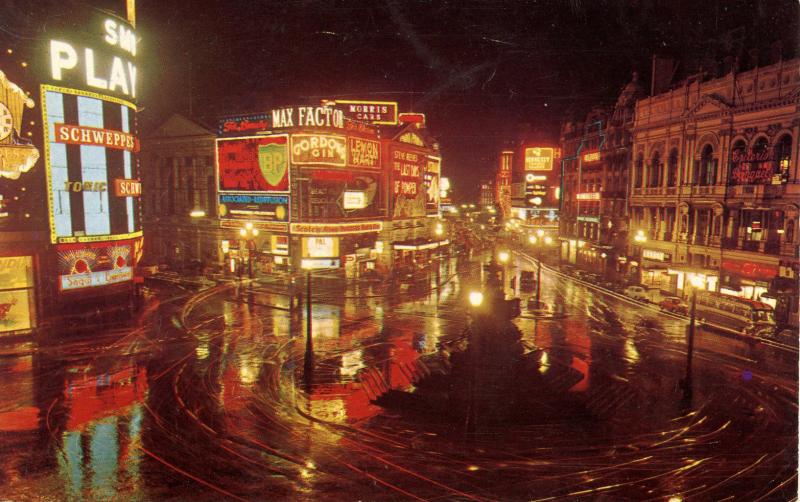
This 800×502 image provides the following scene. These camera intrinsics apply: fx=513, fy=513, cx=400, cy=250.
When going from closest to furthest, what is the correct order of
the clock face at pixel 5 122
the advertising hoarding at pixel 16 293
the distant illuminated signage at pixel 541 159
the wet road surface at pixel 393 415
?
the wet road surface at pixel 393 415 < the clock face at pixel 5 122 < the advertising hoarding at pixel 16 293 < the distant illuminated signage at pixel 541 159

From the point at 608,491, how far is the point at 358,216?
40737 mm

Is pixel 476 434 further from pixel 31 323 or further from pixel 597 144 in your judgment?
pixel 597 144

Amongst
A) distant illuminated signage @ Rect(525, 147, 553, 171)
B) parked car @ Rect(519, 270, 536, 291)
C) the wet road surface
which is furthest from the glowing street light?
distant illuminated signage @ Rect(525, 147, 553, 171)

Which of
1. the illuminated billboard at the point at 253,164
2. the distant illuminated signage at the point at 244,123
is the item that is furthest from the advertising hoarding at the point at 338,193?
the distant illuminated signage at the point at 244,123

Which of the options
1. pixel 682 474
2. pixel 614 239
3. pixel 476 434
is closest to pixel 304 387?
pixel 476 434

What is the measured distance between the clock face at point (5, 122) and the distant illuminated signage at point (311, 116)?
23.4 m

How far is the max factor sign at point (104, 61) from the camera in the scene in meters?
27.9

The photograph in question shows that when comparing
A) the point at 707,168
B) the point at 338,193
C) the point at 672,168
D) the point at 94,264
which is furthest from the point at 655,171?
the point at 94,264

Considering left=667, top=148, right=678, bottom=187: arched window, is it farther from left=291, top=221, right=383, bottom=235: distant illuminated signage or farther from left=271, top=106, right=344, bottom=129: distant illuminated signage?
left=271, top=106, right=344, bottom=129: distant illuminated signage

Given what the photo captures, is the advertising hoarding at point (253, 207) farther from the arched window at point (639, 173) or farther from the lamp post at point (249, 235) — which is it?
the arched window at point (639, 173)

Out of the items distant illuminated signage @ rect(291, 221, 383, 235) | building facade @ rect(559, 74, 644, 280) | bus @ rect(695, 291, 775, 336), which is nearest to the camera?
bus @ rect(695, 291, 775, 336)

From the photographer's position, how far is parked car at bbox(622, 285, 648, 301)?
3804 centimetres

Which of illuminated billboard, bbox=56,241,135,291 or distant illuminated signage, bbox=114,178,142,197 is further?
distant illuminated signage, bbox=114,178,142,197

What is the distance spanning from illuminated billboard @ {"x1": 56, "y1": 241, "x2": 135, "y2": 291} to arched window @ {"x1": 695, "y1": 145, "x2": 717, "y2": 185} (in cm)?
4406
